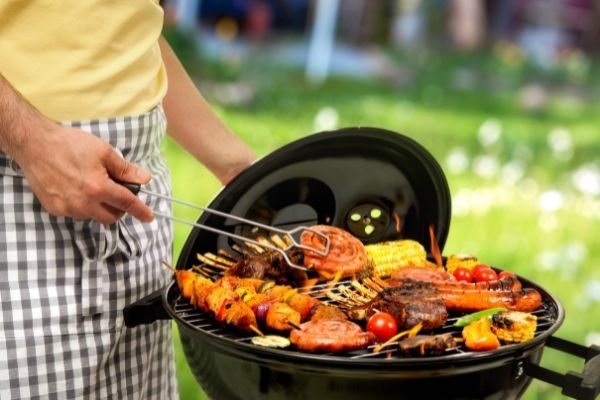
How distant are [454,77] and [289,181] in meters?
8.31

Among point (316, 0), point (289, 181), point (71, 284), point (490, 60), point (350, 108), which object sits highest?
point (316, 0)

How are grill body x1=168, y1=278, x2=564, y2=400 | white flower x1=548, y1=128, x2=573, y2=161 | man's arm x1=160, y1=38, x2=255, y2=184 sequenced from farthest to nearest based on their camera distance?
white flower x1=548, y1=128, x2=573, y2=161 → man's arm x1=160, y1=38, x2=255, y2=184 → grill body x1=168, y1=278, x2=564, y2=400

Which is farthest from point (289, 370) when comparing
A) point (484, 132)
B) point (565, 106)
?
point (565, 106)

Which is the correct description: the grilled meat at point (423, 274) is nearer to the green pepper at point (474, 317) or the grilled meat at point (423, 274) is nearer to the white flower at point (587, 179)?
the green pepper at point (474, 317)

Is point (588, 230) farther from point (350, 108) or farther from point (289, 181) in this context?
point (289, 181)

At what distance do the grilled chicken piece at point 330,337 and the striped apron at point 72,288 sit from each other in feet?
1.85

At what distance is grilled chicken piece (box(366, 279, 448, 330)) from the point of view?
1.91 meters

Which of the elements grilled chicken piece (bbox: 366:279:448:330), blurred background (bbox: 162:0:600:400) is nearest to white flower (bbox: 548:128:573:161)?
blurred background (bbox: 162:0:600:400)

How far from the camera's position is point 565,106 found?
31.6 ft

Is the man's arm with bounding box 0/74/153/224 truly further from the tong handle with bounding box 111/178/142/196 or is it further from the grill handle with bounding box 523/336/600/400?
the grill handle with bounding box 523/336/600/400

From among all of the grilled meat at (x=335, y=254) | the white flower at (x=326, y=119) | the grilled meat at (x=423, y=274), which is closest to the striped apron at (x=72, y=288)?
the grilled meat at (x=335, y=254)

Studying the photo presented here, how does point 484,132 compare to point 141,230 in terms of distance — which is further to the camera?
point 484,132

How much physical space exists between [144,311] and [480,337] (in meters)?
0.75

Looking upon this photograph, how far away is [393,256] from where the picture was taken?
2287 mm
